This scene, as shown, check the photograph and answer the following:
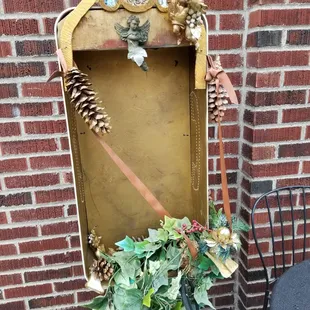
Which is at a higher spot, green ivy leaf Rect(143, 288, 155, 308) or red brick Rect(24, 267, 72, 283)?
green ivy leaf Rect(143, 288, 155, 308)

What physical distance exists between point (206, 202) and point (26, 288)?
3.41 ft

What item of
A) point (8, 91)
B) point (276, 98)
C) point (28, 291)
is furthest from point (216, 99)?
point (28, 291)

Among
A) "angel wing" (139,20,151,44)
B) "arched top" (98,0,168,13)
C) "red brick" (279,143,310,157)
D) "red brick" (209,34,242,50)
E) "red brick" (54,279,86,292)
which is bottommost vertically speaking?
"red brick" (54,279,86,292)

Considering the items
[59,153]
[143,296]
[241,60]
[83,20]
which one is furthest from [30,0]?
[143,296]

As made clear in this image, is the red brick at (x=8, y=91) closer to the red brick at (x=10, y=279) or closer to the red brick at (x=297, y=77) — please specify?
the red brick at (x=10, y=279)

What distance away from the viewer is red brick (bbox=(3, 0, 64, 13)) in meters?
1.37

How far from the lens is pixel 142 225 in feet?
4.61

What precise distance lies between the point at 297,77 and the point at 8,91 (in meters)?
1.23

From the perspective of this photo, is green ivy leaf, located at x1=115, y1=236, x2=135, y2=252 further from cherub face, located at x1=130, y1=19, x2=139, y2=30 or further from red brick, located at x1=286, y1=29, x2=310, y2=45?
red brick, located at x1=286, y1=29, x2=310, y2=45

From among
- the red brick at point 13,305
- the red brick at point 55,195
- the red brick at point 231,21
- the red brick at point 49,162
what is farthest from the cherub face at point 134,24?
the red brick at point 13,305

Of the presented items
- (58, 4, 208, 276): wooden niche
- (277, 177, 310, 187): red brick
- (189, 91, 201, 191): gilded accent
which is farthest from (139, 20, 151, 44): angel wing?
(277, 177, 310, 187): red brick

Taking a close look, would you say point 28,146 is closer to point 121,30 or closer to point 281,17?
point 121,30

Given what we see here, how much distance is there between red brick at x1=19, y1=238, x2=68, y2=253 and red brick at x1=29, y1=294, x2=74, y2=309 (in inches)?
10.7

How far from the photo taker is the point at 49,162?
5.10ft
